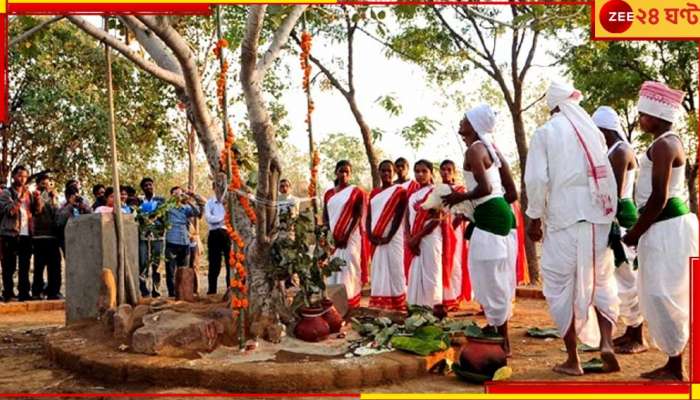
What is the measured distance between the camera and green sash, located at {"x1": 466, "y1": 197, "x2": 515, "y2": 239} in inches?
247

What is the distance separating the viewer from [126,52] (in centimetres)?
691

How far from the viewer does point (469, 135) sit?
6211mm

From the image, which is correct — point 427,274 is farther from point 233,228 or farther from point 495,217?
point 233,228

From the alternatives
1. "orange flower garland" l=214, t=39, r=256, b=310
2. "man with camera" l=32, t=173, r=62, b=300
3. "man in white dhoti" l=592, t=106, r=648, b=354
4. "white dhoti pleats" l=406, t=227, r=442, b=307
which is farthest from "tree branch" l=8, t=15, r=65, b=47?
"man in white dhoti" l=592, t=106, r=648, b=354

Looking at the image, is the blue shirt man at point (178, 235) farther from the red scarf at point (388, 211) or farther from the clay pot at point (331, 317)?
the clay pot at point (331, 317)

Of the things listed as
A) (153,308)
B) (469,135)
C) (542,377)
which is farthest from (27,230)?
(542,377)

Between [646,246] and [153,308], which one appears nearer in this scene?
[646,246]

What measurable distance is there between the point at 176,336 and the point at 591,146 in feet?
11.6

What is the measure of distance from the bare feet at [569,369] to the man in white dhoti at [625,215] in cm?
100

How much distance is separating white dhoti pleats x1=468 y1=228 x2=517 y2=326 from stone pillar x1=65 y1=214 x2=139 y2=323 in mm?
3671

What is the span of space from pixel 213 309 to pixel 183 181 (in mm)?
37834

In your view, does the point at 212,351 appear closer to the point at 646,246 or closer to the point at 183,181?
the point at 646,246

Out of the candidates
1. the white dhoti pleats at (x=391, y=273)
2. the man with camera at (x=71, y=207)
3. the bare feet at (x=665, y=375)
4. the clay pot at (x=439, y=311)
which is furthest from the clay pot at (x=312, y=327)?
the man with camera at (x=71, y=207)

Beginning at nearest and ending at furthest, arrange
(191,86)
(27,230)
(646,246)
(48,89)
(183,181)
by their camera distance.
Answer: (646,246) < (191,86) < (27,230) < (48,89) < (183,181)
